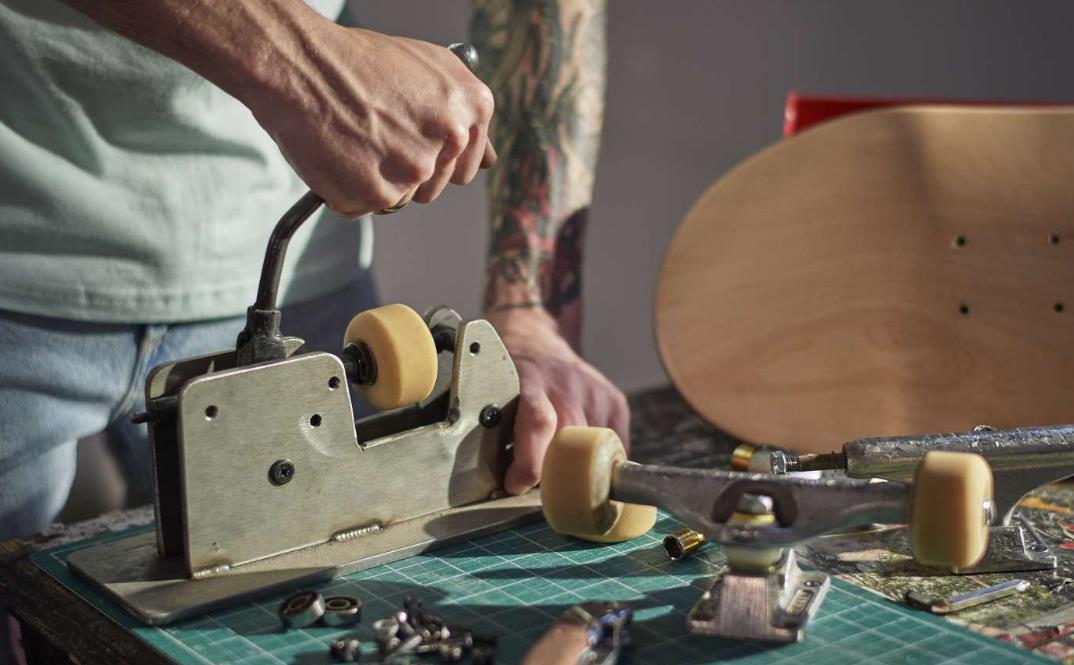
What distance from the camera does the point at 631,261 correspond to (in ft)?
10.4

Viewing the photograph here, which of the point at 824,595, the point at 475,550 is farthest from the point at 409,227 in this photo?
the point at 824,595

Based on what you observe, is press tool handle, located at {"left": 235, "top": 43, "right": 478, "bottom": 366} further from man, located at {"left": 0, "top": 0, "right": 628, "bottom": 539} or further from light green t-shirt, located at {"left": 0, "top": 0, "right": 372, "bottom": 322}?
light green t-shirt, located at {"left": 0, "top": 0, "right": 372, "bottom": 322}

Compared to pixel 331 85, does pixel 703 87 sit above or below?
above

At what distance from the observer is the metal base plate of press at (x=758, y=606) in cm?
96

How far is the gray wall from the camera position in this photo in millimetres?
2863

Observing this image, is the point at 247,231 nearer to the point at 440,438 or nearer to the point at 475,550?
the point at 440,438

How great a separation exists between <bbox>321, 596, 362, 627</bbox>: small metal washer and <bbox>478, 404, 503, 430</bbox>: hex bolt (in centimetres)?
30

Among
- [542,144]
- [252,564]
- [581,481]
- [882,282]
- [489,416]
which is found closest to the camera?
[581,481]

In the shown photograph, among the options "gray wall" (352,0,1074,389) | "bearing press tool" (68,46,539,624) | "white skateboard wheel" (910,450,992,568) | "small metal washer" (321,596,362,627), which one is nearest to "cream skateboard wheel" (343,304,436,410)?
"bearing press tool" (68,46,539,624)

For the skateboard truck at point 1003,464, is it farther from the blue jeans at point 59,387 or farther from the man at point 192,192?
the blue jeans at point 59,387

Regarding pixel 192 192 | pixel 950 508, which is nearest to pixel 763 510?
pixel 950 508

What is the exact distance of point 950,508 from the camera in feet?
3.00

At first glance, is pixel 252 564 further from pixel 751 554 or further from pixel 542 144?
pixel 542 144

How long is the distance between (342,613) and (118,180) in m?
0.66
